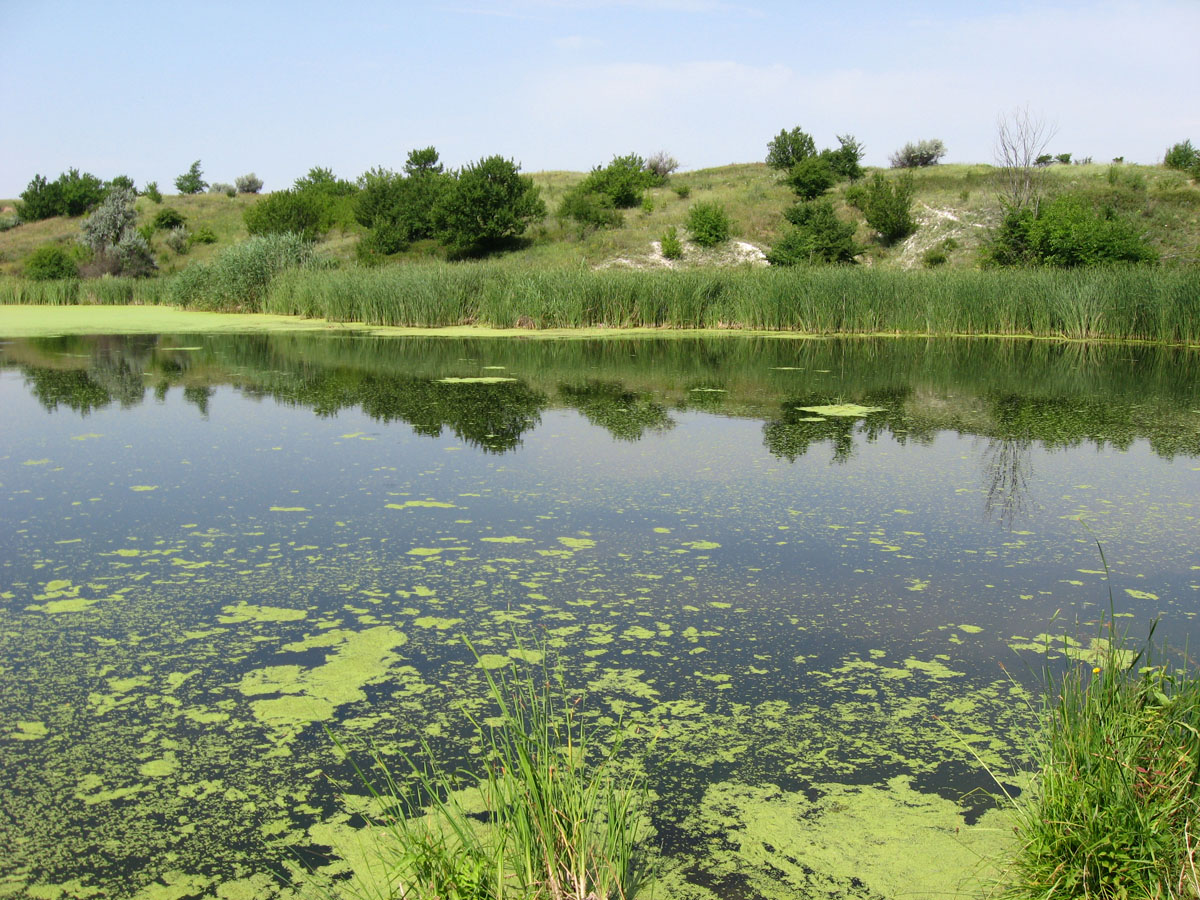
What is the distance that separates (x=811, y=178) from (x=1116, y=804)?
97.8 feet

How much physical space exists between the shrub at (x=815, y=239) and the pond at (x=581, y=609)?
56.5 ft

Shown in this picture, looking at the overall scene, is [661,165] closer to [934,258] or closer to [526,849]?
[934,258]

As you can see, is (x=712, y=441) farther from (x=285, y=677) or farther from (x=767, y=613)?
(x=285, y=677)

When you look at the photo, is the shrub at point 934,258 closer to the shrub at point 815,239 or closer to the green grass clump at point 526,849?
the shrub at point 815,239

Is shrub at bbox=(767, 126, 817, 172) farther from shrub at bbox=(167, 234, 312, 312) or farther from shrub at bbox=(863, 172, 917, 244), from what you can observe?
shrub at bbox=(167, 234, 312, 312)

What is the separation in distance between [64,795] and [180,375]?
25.7ft

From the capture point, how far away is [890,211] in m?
27.2

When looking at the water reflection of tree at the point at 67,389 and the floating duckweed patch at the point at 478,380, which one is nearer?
the water reflection of tree at the point at 67,389

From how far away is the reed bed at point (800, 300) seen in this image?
1301cm

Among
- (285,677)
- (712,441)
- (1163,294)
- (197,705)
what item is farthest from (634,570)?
(1163,294)

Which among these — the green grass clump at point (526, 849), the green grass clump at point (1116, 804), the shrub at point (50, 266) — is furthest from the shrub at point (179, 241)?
the green grass clump at point (1116, 804)

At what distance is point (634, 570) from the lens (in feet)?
11.5

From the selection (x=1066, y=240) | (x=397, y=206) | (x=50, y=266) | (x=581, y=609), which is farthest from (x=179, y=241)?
(x=581, y=609)

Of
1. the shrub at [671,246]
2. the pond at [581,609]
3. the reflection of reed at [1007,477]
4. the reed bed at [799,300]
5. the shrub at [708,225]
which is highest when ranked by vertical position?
the shrub at [708,225]
